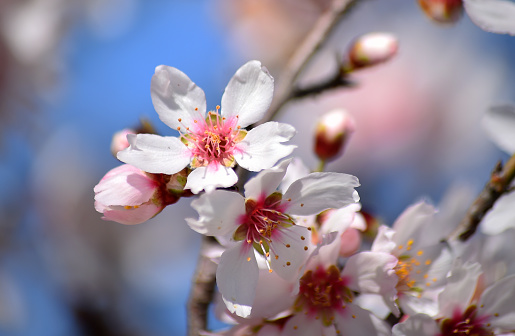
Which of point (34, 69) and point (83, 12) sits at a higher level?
point (83, 12)

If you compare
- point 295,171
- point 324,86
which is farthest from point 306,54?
point 295,171

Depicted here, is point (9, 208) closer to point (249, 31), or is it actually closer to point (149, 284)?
point (149, 284)

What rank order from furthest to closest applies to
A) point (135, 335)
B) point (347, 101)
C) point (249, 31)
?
point (249, 31) → point (347, 101) → point (135, 335)

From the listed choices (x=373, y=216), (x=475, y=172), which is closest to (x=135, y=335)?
(x=373, y=216)

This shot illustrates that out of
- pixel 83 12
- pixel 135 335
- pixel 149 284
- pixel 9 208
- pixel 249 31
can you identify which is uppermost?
pixel 83 12

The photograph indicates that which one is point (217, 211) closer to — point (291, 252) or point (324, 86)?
point (291, 252)

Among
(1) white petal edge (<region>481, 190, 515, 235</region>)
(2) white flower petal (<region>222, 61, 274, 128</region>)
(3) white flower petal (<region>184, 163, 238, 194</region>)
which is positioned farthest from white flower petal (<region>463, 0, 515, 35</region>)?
(3) white flower petal (<region>184, 163, 238, 194</region>)

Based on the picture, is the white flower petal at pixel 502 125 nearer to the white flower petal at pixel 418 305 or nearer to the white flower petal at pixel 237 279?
the white flower petal at pixel 418 305
